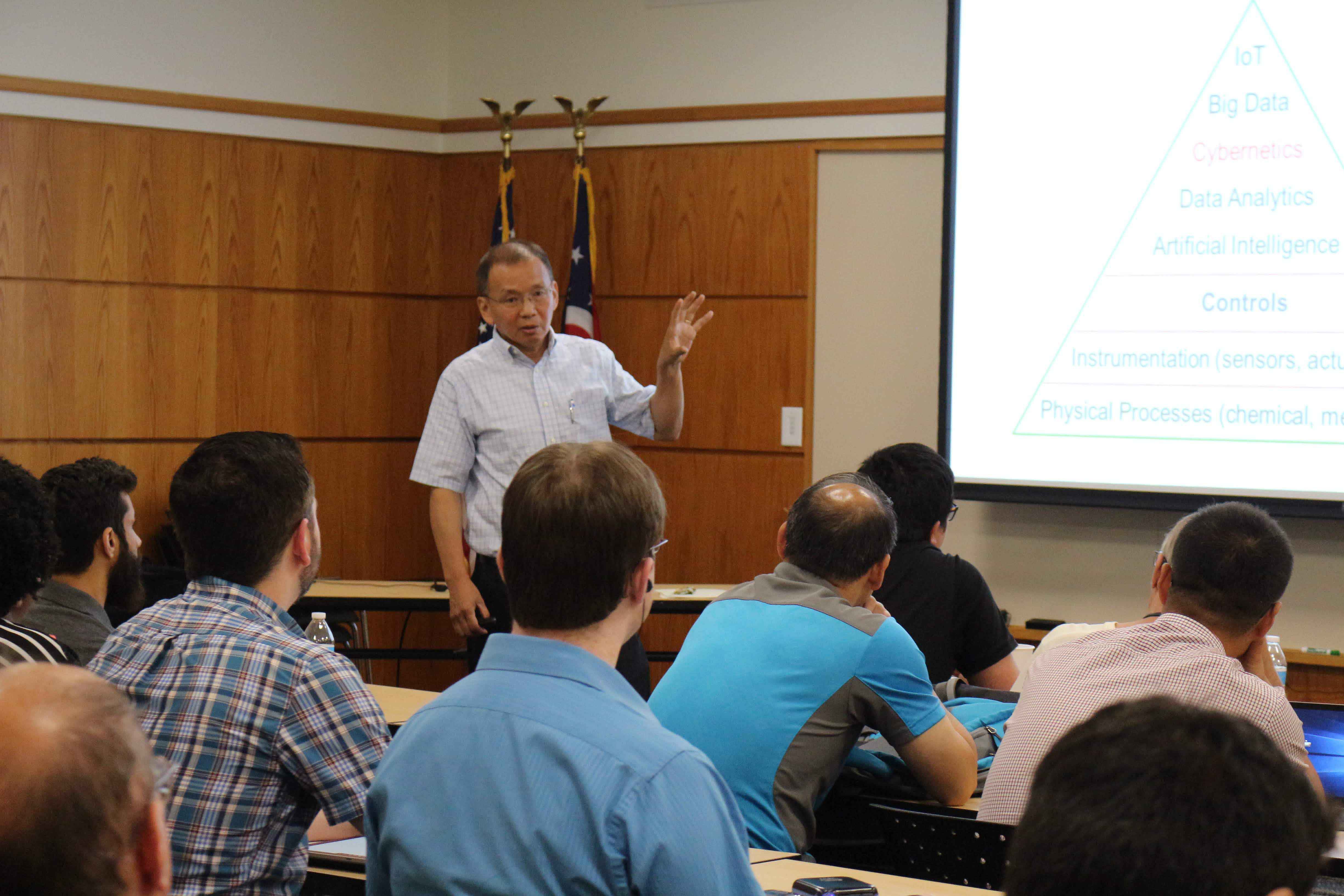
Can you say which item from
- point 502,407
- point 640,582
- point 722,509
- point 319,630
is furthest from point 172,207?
point 640,582

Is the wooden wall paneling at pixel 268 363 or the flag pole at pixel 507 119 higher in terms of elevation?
the flag pole at pixel 507 119

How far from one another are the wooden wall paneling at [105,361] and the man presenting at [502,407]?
1986mm

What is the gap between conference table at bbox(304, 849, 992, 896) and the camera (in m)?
1.85

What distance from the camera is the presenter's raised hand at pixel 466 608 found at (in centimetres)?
364

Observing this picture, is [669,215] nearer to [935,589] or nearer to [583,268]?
[583,268]

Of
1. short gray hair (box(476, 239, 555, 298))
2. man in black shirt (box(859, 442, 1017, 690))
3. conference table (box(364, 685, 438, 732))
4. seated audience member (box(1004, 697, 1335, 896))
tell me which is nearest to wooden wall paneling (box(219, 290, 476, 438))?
short gray hair (box(476, 239, 555, 298))

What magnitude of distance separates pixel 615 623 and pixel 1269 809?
2.64 ft

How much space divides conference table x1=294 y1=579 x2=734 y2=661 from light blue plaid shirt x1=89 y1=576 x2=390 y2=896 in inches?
99.8

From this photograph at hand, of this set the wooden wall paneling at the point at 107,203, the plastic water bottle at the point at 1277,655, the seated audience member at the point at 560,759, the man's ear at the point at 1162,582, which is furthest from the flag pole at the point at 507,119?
the seated audience member at the point at 560,759

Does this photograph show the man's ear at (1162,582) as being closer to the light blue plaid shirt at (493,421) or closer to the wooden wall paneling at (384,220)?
the light blue plaid shirt at (493,421)

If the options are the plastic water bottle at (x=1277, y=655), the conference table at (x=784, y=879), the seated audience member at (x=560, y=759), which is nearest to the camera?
the seated audience member at (x=560, y=759)

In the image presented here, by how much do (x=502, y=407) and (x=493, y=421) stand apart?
0.05 metres

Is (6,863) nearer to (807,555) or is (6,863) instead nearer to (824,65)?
(807,555)

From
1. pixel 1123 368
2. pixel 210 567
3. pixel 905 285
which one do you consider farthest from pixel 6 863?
pixel 905 285
